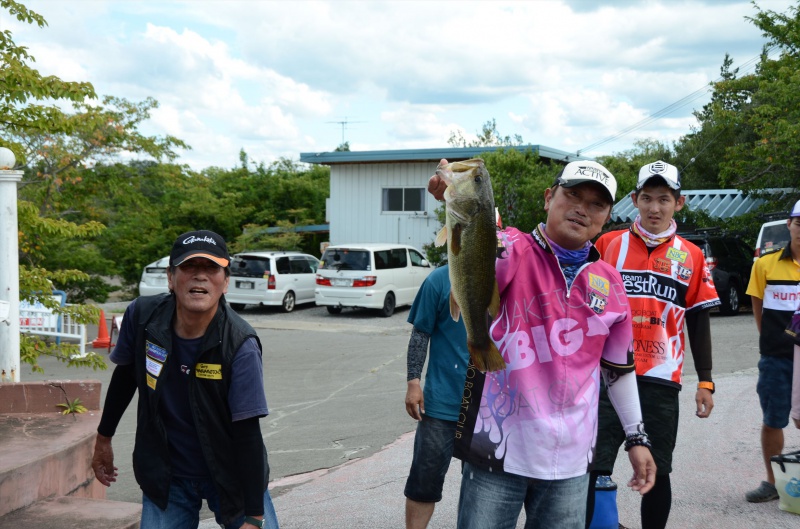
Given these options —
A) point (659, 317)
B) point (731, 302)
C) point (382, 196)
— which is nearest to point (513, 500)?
point (659, 317)

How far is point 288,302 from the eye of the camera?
2080 centimetres

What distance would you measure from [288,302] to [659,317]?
17.2 meters

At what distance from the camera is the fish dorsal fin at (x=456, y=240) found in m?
2.44

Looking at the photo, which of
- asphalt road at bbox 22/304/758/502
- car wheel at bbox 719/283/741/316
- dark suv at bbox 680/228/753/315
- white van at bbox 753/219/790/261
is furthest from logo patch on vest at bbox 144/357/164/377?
car wheel at bbox 719/283/741/316

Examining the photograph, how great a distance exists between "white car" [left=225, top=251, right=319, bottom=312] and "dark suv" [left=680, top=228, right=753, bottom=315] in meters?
9.65

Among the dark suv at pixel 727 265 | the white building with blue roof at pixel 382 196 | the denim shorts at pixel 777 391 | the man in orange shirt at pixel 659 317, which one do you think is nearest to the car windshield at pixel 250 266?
the white building with blue roof at pixel 382 196

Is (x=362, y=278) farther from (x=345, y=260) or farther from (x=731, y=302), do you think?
(x=731, y=302)

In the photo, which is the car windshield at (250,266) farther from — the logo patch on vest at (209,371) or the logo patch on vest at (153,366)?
the logo patch on vest at (209,371)

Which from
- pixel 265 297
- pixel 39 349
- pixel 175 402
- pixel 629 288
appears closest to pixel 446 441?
pixel 629 288

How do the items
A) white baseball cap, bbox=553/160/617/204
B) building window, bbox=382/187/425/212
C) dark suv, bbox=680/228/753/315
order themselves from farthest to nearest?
building window, bbox=382/187/425/212 → dark suv, bbox=680/228/753/315 → white baseball cap, bbox=553/160/617/204

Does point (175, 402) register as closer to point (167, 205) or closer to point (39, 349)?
point (39, 349)

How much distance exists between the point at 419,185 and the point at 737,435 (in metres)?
18.8

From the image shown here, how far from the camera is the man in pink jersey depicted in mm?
2695

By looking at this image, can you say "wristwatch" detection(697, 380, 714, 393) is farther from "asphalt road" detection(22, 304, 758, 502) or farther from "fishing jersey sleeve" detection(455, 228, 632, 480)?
"asphalt road" detection(22, 304, 758, 502)
